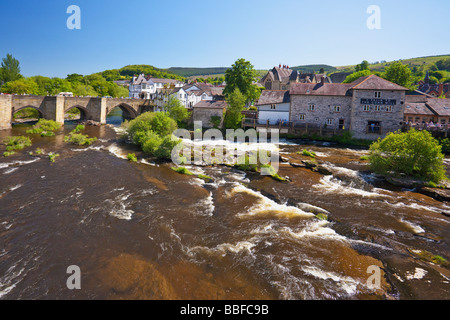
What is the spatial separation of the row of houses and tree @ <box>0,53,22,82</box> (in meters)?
72.6

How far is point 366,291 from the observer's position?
9.72 metres

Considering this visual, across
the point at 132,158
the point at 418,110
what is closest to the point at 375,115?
the point at 418,110

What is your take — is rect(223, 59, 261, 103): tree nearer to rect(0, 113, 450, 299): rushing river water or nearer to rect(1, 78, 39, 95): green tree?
rect(0, 113, 450, 299): rushing river water

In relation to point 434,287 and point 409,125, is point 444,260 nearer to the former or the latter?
point 434,287

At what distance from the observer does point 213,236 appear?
13.3 metres

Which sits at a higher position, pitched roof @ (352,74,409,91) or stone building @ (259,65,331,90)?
stone building @ (259,65,331,90)

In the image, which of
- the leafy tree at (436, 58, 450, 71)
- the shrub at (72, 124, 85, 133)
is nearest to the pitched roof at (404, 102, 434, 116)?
the shrub at (72, 124, 85, 133)

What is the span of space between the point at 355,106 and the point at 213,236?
34.9 meters

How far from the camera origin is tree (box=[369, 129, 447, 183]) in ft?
68.8

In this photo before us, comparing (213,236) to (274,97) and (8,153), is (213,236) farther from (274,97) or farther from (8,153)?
(274,97)

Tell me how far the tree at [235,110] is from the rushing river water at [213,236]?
939 inches

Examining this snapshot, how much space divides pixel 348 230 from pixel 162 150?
1980 centimetres

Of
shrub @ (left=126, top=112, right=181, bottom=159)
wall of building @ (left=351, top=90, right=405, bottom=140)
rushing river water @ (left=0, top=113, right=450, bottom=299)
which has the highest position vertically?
wall of building @ (left=351, top=90, right=405, bottom=140)

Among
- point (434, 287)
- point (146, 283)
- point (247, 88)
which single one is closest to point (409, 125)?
point (247, 88)
